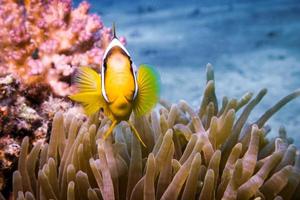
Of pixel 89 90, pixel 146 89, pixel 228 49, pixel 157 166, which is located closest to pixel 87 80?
pixel 89 90

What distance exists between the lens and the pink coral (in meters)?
2.61

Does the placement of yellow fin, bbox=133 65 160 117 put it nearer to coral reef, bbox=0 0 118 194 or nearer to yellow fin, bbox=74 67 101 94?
yellow fin, bbox=74 67 101 94

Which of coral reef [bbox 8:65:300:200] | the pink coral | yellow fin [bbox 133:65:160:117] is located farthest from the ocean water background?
yellow fin [bbox 133:65:160:117]

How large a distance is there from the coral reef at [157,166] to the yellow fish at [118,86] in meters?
0.18

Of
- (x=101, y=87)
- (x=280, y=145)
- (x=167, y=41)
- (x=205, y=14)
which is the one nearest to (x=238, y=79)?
(x=167, y=41)

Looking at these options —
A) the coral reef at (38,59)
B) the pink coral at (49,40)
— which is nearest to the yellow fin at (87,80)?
the coral reef at (38,59)

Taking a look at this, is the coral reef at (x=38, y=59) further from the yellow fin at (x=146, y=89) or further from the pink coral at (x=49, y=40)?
the yellow fin at (x=146, y=89)

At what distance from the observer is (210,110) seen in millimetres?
2445

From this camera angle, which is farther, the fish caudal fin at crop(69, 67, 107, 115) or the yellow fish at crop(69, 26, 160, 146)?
the fish caudal fin at crop(69, 67, 107, 115)

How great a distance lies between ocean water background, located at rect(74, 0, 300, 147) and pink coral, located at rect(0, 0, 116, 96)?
267cm

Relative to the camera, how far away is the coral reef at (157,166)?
171 centimetres

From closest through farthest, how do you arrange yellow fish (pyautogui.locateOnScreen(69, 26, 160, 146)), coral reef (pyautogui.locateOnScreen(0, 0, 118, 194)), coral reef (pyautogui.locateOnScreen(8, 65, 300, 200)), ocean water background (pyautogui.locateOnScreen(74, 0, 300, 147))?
yellow fish (pyautogui.locateOnScreen(69, 26, 160, 146)) → coral reef (pyautogui.locateOnScreen(8, 65, 300, 200)) → coral reef (pyautogui.locateOnScreen(0, 0, 118, 194)) → ocean water background (pyautogui.locateOnScreen(74, 0, 300, 147))

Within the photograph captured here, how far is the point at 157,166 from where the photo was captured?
1829mm

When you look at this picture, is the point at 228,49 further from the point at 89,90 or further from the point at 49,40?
the point at 89,90
